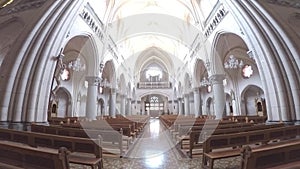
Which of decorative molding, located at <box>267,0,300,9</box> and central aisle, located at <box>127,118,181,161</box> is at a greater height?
decorative molding, located at <box>267,0,300,9</box>

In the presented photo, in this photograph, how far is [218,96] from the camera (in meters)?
12.7

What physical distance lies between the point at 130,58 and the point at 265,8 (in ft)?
69.8

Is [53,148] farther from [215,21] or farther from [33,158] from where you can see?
[215,21]

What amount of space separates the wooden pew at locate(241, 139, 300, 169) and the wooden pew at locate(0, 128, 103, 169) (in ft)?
7.66

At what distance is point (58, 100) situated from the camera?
19188mm

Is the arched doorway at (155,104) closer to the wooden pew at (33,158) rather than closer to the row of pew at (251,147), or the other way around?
the row of pew at (251,147)

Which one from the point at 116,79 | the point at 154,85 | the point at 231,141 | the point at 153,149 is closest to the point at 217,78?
the point at 153,149

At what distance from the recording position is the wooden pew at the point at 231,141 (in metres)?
3.50

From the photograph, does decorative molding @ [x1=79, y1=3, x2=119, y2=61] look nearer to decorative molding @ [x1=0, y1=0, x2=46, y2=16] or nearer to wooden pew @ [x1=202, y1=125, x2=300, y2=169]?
decorative molding @ [x1=0, y1=0, x2=46, y2=16]

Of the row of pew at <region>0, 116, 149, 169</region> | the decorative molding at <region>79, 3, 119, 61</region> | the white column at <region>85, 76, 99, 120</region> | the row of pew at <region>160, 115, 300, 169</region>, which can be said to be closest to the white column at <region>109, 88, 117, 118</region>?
the decorative molding at <region>79, 3, 119, 61</region>

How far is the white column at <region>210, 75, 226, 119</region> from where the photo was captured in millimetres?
12364

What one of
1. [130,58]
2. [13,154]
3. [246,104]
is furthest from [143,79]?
[13,154]

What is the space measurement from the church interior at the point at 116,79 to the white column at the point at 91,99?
0.25ft

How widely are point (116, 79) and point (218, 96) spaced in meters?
11.5
